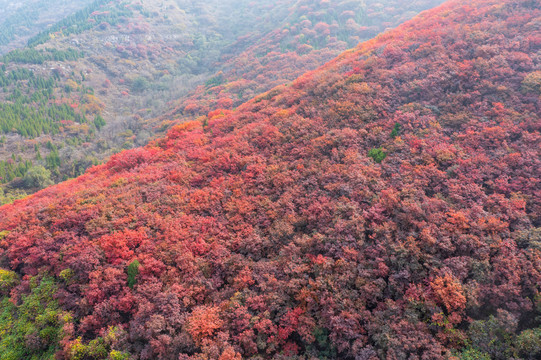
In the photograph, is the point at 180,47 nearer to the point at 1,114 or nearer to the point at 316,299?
the point at 1,114

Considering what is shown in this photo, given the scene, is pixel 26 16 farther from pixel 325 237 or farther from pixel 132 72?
pixel 325 237

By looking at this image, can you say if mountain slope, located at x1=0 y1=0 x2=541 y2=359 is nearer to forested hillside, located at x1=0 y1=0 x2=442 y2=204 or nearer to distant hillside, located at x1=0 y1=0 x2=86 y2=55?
forested hillside, located at x1=0 y1=0 x2=442 y2=204

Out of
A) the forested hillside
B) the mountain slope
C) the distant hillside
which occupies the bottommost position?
the mountain slope

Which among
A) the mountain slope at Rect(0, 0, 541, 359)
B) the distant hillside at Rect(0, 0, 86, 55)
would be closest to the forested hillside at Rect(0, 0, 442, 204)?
the mountain slope at Rect(0, 0, 541, 359)

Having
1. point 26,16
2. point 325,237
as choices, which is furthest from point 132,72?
point 26,16

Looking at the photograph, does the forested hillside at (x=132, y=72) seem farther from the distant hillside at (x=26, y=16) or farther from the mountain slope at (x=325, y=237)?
the distant hillside at (x=26, y=16)

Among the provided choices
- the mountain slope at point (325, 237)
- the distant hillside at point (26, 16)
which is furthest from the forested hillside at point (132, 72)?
the distant hillside at point (26, 16)
